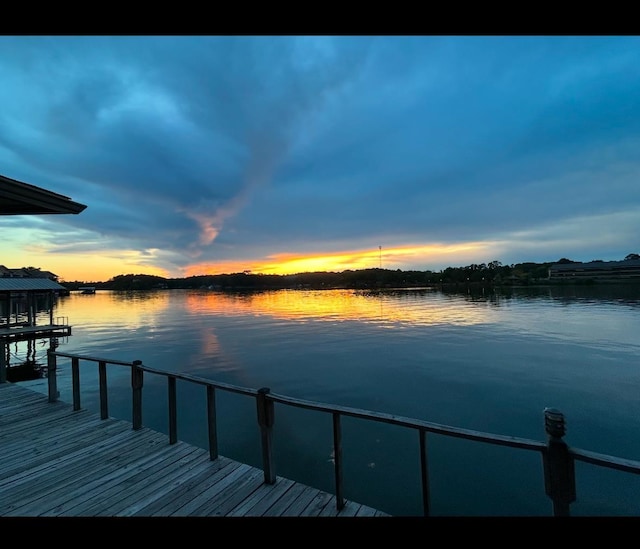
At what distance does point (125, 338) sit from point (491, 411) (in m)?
27.5

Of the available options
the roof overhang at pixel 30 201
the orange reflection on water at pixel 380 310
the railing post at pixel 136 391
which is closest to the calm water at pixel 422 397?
the railing post at pixel 136 391

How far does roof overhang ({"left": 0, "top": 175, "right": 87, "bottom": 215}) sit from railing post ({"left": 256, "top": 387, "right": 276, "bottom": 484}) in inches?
155

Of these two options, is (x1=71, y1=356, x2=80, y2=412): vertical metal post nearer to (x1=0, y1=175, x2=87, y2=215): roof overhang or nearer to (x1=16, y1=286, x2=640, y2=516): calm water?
(x1=0, y1=175, x2=87, y2=215): roof overhang

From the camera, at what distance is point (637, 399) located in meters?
10.9

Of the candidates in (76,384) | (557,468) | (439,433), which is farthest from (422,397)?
(76,384)

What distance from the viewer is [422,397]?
11680 millimetres

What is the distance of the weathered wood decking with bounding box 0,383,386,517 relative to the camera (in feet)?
11.1

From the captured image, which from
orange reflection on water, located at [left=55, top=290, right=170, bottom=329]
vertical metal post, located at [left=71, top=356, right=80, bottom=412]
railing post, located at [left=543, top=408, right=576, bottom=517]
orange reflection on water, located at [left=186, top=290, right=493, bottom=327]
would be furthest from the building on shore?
vertical metal post, located at [left=71, top=356, right=80, bottom=412]

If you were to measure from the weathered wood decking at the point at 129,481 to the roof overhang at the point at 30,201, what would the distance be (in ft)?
11.5

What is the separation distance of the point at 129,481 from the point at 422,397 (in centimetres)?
1000

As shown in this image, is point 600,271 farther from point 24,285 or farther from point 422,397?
point 24,285

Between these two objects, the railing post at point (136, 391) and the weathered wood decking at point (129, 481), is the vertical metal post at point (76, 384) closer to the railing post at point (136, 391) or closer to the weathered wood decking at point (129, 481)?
the weathered wood decking at point (129, 481)
